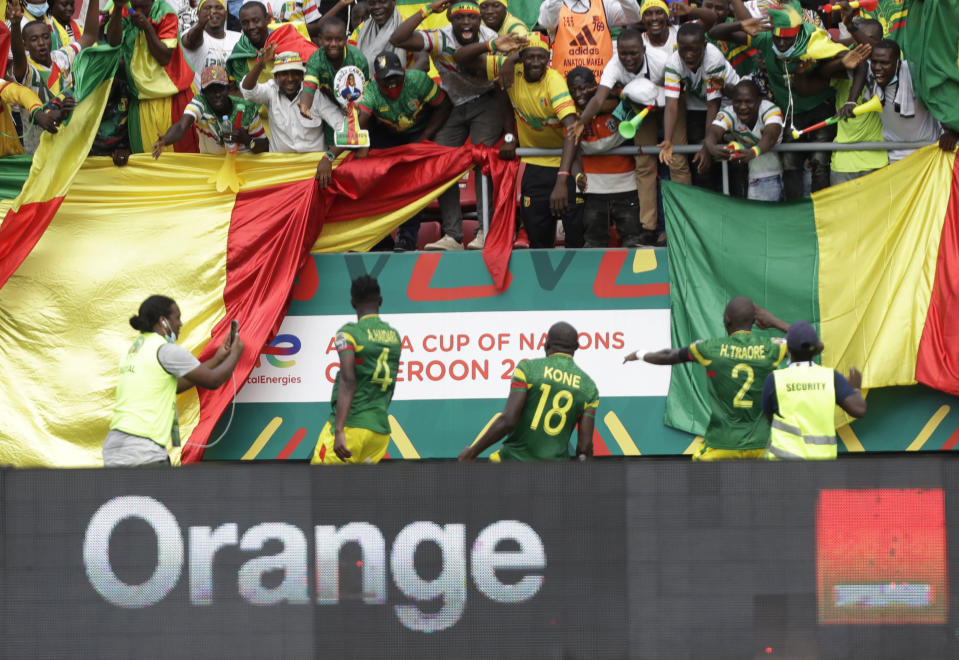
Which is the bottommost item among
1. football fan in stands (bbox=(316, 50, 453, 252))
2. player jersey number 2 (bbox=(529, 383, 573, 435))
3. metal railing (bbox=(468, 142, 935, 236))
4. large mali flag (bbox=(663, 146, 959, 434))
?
player jersey number 2 (bbox=(529, 383, 573, 435))

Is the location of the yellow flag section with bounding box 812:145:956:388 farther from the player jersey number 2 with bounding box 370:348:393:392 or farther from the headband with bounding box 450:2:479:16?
Answer: the player jersey number 2 with bounding box 370:348:393:392

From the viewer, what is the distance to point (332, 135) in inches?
428

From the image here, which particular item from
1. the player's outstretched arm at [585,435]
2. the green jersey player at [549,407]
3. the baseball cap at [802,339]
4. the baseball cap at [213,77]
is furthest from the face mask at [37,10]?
the baseball cap at [802,339]

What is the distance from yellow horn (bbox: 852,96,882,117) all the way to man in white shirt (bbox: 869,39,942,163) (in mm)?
74

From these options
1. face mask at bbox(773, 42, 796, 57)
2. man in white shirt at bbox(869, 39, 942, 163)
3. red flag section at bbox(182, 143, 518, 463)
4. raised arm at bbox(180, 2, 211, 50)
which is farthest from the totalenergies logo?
man in white shirt at bbox(869, 39, 942, 163)

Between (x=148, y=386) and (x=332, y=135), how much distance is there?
3.86 meters

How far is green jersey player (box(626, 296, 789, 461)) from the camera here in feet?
27.4

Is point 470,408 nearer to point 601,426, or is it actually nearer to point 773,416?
point 601,426

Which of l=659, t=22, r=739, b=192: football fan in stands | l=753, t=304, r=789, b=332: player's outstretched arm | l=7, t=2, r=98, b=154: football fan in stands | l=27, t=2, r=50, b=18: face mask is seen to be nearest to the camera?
l=753, t=304, r=789, b=332: player's outstretched arm

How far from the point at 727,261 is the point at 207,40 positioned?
490cm

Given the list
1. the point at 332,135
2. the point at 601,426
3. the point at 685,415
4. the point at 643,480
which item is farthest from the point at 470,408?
the point at 643,480

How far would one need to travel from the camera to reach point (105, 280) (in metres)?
10.5

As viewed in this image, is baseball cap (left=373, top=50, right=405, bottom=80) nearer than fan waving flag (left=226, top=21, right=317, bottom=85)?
Yes

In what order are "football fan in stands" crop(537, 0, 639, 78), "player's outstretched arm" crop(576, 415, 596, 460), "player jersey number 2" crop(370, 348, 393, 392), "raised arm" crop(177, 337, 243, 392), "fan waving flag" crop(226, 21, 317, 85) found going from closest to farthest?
"raised arm" crop(177, 337, 243, 392) → "player's outstretched arm" crop(576, 415, 596, 460) → "player jersey number 2" crop(370, 348, 393, 392) → "fan waving flag" crop(226, 21, 317, 85) → "football fan in stands" crop(537, 0, 639, 78)
